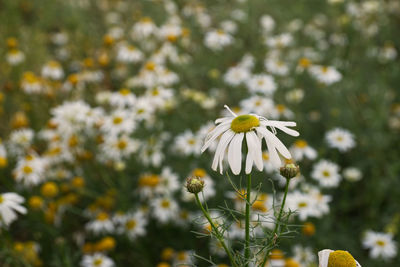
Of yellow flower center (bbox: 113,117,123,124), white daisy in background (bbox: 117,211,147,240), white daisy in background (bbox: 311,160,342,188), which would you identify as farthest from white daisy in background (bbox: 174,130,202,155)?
white daisy in background (bbox: 311,160,342,188)

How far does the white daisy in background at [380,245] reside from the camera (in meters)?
2.25

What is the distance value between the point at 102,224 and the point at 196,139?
3.00 feet

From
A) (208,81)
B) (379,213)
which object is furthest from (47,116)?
(379,213)

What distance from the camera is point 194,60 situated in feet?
15.0

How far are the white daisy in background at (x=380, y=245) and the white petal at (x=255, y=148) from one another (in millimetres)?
1682

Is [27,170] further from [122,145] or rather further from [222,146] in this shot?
[222,146]

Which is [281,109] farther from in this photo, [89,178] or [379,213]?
[89,178]

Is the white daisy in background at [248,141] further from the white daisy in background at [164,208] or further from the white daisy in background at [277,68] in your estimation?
the white daisy in background at [277,68]

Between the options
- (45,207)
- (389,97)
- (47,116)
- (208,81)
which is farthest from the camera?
(208,81)

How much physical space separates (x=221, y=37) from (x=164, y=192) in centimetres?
206

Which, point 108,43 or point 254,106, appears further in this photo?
point 108,43

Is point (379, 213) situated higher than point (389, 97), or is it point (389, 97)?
point (389, 97)

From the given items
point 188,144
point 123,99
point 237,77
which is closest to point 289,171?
point 188,144

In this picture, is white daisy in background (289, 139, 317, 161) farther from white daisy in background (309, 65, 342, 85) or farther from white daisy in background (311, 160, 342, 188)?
white daisy in background (309, 65, 342, 85)
